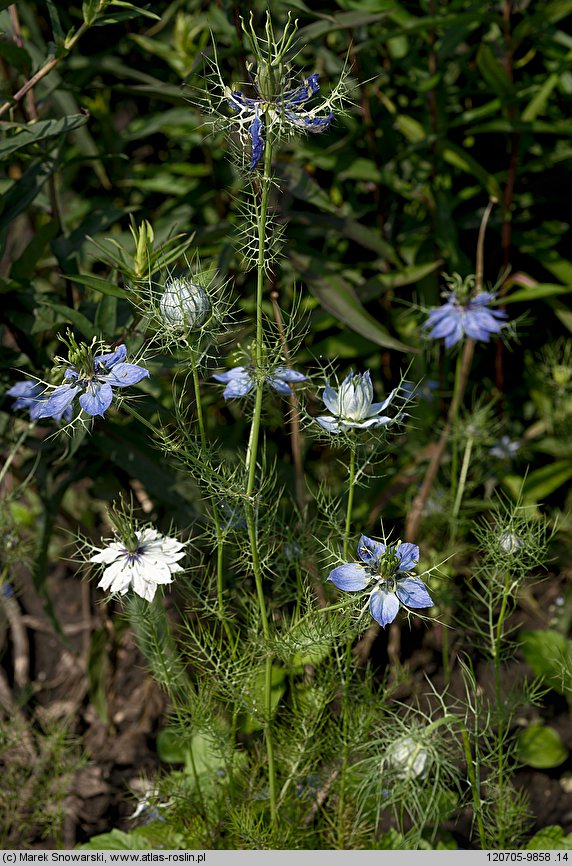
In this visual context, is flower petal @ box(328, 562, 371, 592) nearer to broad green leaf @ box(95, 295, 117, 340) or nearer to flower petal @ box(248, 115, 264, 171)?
flower petal @ box(248, 115, 264, 171)

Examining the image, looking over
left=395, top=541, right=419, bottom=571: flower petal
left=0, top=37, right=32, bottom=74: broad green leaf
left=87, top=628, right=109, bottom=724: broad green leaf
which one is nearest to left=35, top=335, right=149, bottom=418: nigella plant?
left=395, top=541, right=419, bottom=571: flower petal

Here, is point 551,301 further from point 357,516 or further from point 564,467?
point 357,516

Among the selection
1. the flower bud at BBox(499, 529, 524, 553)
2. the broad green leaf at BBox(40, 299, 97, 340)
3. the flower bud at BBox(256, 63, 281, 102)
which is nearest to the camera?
the flower bud at BBox(256, 63, 281, 102)

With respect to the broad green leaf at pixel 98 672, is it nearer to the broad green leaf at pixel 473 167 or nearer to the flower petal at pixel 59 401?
the flower petal at pixel 59 401

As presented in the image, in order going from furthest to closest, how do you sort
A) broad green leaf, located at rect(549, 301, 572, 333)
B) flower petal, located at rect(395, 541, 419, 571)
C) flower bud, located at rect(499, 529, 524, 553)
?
broad green leaf, located at rect(549, 301, 572, 333)
flower bud, located at rect(499, 529, 524, 553)
flower petal, located at rect(395, 541, 419, 571)

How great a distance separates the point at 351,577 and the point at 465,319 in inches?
29.6

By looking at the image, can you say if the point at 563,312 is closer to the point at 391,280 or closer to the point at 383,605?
the point at 391,280

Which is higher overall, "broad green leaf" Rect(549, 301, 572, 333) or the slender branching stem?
the slender branching stem

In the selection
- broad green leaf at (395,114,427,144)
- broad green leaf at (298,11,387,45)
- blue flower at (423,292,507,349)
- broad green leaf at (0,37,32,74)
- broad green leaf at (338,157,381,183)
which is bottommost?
blue flower at (423,292,507,349)

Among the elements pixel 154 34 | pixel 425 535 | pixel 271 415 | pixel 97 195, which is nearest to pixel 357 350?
pixel 271 415

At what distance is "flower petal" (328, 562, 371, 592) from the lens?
943 millimetres

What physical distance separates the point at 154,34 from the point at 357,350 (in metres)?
0.94

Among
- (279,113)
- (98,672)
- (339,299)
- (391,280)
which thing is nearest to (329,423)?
(279,113)

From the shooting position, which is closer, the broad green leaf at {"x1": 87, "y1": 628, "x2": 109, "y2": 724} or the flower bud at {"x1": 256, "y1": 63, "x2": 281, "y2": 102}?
the flower bud at {"x1": 256, "y1": 63, "x2": 281, "y2": 102}
